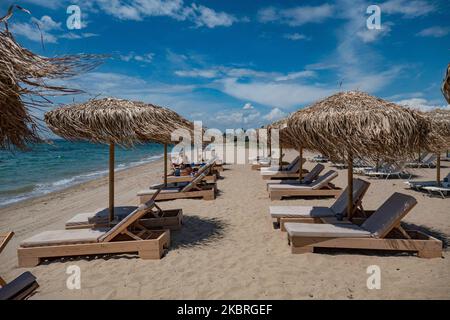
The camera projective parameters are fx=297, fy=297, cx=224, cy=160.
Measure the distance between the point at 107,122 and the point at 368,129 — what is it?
11.2ft

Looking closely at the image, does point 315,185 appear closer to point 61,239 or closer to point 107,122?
point 107,122

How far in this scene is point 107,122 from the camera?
4023 millimetres

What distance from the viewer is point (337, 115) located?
3.97 m

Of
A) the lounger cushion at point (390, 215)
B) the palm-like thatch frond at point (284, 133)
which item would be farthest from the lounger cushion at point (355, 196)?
the palm-like thatch frond at point (284, 133)

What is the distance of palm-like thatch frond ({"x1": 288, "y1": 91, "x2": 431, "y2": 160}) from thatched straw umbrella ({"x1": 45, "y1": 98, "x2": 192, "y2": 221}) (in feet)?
7.34

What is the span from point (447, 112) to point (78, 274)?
10.5m

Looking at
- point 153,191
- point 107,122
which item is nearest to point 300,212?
point 107,122

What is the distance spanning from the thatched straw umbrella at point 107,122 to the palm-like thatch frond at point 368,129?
2.24 meters

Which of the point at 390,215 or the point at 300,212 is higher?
the point at 390,215

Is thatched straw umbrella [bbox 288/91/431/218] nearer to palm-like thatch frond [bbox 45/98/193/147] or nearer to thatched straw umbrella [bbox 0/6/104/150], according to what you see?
palm-like thatch frond [bbox 45/98/193/147]

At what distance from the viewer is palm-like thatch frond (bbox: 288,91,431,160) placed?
373 centimetres

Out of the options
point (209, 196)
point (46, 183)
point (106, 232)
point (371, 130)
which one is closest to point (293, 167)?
point (209, 196)

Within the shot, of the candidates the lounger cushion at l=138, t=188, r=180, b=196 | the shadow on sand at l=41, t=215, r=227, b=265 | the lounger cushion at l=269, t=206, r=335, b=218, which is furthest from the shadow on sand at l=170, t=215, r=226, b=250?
the lounger cushion at l=138, t=188, r=180, b=196
